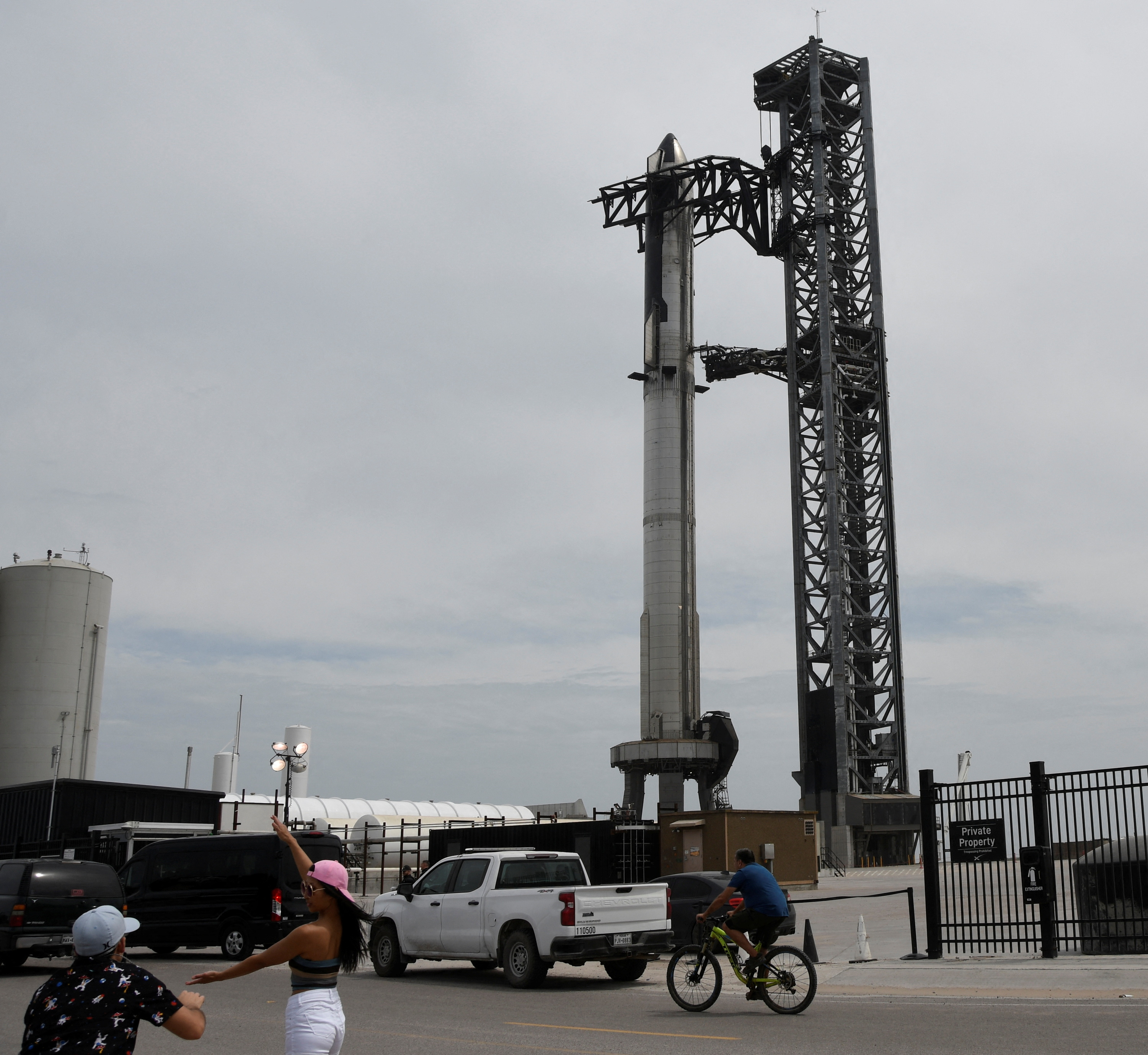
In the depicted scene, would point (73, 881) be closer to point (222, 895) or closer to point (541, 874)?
point (222, 895)

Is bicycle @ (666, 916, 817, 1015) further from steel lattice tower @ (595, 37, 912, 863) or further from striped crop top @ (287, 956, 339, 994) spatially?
steel lattice tower @ (595, 37, 912, 863)

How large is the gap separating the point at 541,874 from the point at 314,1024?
477 inches

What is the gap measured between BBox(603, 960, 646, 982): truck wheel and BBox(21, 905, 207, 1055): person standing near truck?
13.0 m

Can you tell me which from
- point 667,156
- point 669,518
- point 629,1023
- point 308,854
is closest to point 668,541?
point 669,518

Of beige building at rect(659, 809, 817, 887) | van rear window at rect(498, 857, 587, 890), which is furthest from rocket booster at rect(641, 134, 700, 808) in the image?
van rear window at rect(498, 857, 587, 890)

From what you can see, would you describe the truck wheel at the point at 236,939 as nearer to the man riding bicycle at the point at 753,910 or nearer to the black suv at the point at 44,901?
the black suv at the point at 44,901

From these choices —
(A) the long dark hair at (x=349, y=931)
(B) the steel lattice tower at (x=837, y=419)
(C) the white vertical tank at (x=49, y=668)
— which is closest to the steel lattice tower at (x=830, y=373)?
(B) the steel lattice tower at (x=837, y=419)

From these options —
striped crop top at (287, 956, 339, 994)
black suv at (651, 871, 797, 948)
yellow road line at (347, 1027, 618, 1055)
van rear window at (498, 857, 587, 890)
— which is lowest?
yellow road line at (347, 1027, 618, 1055)

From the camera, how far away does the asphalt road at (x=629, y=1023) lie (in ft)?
36.3

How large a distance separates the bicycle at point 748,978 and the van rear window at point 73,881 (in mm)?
10504

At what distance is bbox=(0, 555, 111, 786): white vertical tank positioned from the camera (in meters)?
55.8

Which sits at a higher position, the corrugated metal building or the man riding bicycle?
the corrugated metal building

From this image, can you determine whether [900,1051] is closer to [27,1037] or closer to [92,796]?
[27,1037]

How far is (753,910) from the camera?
13.4 m
